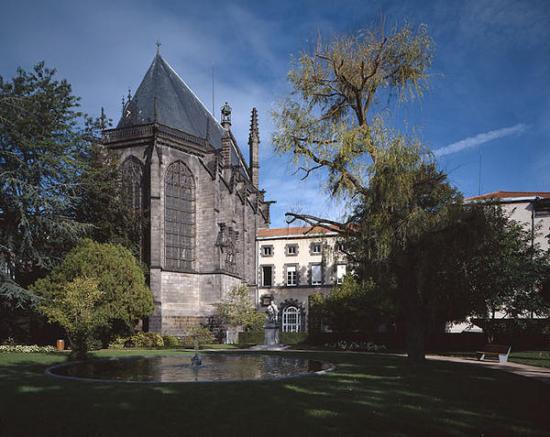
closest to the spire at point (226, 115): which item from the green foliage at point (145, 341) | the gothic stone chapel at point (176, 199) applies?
the gothic stone chapel at point (176, 199)

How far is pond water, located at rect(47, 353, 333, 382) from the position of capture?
36.0 ft

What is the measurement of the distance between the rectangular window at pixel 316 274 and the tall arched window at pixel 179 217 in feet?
43.1

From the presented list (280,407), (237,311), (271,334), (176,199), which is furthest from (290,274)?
(280,407)

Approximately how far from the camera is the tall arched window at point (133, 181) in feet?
101

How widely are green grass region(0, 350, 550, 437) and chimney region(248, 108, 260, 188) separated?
37977 millimetres

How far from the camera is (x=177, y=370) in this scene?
1281cm

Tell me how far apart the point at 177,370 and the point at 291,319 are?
28191mm

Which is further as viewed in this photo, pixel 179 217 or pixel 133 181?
pixel 179 217

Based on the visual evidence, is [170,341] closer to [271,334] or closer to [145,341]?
[145,341]

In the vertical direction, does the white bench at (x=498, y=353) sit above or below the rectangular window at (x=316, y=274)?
below

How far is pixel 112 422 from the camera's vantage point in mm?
6164

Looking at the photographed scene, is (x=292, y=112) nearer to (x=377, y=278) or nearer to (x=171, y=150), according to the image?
(x=377, y=278)

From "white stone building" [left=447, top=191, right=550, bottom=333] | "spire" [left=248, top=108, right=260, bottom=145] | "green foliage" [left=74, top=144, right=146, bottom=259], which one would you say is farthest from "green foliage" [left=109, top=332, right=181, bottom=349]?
"spire" [left=248, top=108, right=260, bottom=145]

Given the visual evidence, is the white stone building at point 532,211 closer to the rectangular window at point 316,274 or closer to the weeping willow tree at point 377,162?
the rectangular window at point 316,274
